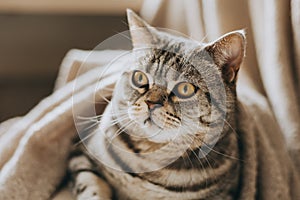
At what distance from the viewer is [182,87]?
93 cm

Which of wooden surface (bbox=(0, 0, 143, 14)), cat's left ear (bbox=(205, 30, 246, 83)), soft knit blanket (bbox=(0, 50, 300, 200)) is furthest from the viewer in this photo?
wooden surface (bbox=(0, 0, 143, 14))

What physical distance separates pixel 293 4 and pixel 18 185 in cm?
70

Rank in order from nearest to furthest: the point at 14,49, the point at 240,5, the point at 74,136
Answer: the point at 74,136, the point at 240,5, the point at 14,49

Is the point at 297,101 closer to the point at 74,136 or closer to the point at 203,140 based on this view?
the point at 203,140

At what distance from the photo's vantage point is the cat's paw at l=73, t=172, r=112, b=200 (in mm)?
983

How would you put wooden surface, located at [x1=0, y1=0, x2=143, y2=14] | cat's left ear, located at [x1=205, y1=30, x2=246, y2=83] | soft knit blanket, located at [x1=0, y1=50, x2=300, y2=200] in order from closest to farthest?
cat's left ear, located at [x1=205, y1=30, x2=246, y2=83] < soft knit blanket, located at [x1=0, y1=50, x2=300, y2=200] < wooden surface, located at [x1=0, y1=0, x2=143, y2=14]

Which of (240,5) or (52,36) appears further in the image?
(52,36)

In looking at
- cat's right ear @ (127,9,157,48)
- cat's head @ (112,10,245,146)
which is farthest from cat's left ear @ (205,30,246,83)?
cat's right ear @ (127,9,157,48)

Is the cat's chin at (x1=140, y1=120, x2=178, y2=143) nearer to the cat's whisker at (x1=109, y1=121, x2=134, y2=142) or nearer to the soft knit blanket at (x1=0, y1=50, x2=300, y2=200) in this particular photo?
the cat's whisker at (x1=109, y1=121, x2=134, y2=142)

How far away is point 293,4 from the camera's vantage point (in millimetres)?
1130

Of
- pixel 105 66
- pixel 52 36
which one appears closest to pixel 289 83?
pixel 105 66

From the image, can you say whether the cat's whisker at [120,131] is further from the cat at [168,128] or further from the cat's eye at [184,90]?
the cat's eye at [184,90]

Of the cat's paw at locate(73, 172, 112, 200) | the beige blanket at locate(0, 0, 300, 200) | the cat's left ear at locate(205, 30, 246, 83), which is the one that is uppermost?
the cat's left ear at locate(205, 30, 246, 83)

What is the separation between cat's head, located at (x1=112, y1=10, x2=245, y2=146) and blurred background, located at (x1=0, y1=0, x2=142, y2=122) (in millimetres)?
563
